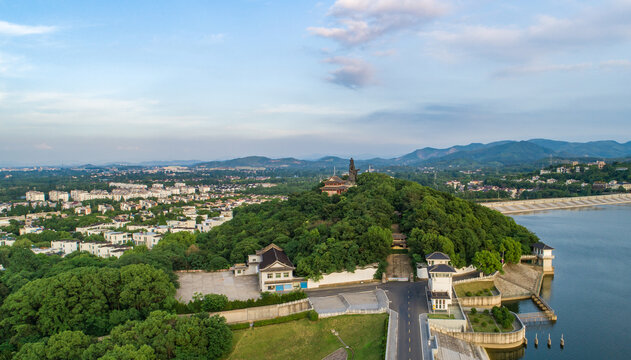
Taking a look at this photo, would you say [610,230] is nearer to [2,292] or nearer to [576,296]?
[576,296]

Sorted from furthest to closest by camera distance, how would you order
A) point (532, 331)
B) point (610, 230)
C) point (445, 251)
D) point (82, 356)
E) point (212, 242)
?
point (610, 230) < point (212, 242) < point (445, 251) < point (532, 331) < point (82, 356)

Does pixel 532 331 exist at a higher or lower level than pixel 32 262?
lower

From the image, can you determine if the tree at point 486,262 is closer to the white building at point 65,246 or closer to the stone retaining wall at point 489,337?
the stone retaining wall at point 489,337

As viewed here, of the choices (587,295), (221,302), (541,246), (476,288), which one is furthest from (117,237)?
(587,295)

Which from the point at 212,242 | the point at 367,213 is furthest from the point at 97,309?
the point at 367,213

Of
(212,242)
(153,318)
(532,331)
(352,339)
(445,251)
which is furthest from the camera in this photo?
(212,242)

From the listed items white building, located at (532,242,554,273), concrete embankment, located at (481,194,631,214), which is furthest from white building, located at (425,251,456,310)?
concrete embankment, located at (481,194,631,214)
